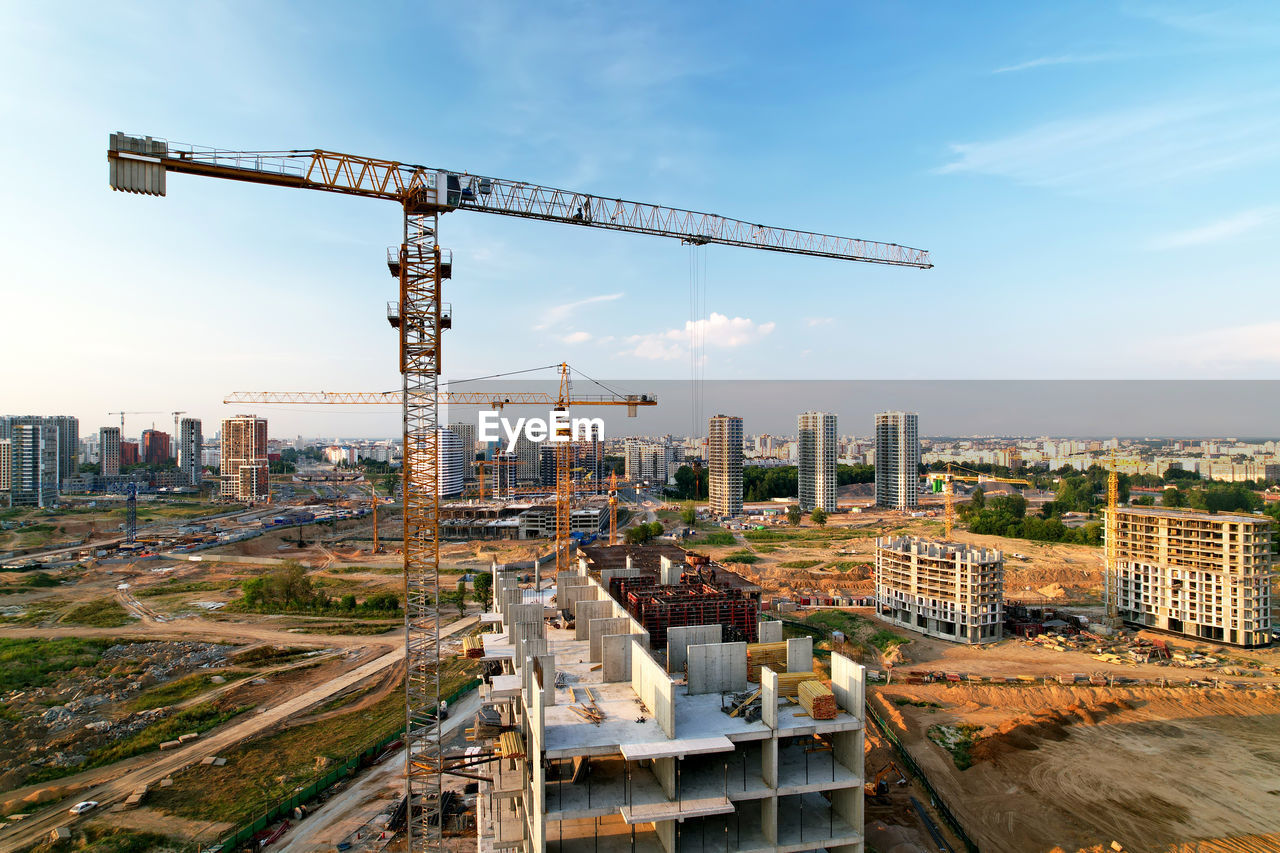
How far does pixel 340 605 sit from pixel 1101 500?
248ft

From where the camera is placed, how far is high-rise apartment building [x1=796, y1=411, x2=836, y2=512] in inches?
2763

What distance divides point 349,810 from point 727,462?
190 ft

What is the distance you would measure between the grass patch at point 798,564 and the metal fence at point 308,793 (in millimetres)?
29439

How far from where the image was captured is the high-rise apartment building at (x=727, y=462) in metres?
69.4

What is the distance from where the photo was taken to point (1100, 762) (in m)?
16.2

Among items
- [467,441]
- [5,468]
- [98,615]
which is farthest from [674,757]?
[467,441]

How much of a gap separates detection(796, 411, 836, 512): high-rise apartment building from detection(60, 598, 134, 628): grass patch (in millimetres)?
59994

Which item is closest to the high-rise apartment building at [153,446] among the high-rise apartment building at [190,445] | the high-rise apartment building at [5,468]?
the high-rise apartment building at [190,445]

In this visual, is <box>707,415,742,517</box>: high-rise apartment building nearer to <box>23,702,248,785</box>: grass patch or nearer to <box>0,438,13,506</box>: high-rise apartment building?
<box>23,702,248,785</box>: grass patch

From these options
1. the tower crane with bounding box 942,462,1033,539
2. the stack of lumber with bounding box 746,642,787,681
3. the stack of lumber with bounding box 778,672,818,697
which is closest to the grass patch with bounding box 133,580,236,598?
the stack of lumber with bounding box 746,642,787,681

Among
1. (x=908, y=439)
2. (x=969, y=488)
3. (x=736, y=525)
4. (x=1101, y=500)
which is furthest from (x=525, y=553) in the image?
(x=969, y=488)

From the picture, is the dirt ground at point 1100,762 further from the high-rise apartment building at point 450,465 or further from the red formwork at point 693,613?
the high-rise apartment building at point 450,465

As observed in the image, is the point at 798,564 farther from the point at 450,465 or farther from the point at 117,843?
the point at 450,465

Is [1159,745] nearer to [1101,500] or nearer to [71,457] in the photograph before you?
[1101,500]
